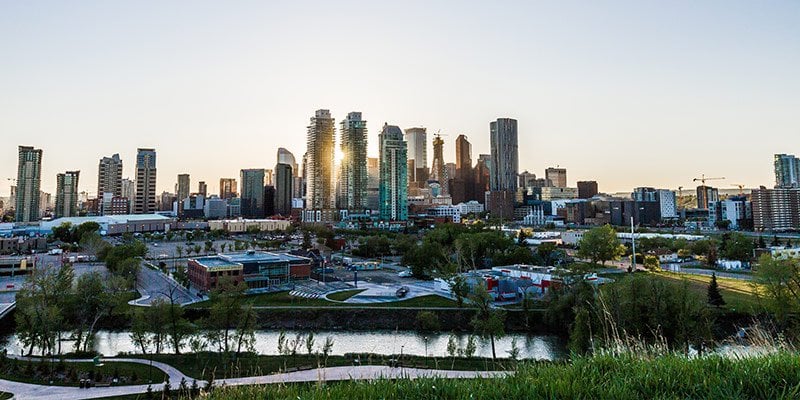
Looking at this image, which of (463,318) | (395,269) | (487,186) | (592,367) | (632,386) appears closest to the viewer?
(632,386)

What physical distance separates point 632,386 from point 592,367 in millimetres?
534

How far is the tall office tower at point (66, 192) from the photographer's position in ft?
346

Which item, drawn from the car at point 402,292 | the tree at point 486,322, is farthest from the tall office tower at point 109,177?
the tree at point 486,322

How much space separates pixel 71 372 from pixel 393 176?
251 ft

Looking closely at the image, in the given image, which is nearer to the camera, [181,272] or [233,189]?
[181,272]

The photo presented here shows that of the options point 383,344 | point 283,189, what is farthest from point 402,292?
point 283,189

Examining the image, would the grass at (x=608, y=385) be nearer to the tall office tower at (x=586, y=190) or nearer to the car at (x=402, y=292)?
the car at (x=402, y=292)

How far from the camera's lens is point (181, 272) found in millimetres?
33750

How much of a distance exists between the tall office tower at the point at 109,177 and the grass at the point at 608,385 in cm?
12574

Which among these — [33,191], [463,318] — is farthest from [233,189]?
[463,318]

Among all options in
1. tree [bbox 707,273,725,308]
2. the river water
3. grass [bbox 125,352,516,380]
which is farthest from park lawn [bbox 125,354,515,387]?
tree [bbox 707,273,725,308]

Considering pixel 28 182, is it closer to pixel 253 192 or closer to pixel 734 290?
pixel 253 192

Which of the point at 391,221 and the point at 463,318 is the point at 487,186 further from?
the point at 463,318

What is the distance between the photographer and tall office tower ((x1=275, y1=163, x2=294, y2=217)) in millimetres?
125688
